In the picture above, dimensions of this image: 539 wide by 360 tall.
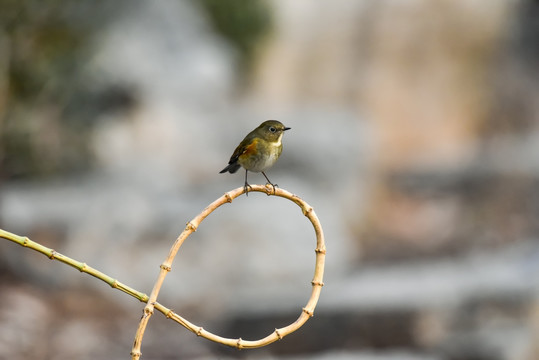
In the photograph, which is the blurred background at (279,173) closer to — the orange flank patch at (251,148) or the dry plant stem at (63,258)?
the orange flank patch at (251,148)

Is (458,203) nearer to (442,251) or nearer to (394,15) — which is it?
(442,251)

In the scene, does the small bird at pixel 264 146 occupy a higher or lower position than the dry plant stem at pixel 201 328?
higher

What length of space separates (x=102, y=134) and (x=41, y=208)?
5.92 ft

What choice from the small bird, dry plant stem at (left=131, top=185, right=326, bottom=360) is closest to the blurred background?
the small bird

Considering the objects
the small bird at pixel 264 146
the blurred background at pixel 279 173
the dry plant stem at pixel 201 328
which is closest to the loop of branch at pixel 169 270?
the dry plant stem at pixel 201 328

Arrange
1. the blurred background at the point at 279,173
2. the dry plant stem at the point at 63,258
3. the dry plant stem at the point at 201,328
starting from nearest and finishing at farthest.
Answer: the dry plant stem at the point at 63,258
the dry plant stem at the point at 201,328
the blurred background at the point at 279,173

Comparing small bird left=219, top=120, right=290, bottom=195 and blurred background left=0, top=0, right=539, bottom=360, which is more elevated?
blurred background left=0, top=0, right=539, bottom=360

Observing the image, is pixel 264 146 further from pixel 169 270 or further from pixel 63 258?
pixel 63 258

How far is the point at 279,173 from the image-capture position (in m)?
12.4

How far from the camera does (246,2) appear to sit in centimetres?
1435

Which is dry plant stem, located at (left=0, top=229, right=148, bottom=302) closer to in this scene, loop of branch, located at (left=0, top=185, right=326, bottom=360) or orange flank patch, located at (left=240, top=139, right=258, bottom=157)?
loop of branch, located at (left=0, top=185, right=326, bottom=360)

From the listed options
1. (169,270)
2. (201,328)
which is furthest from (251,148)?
(201,328)

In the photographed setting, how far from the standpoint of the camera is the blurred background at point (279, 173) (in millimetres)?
9453

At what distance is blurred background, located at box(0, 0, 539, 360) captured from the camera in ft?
31.0
